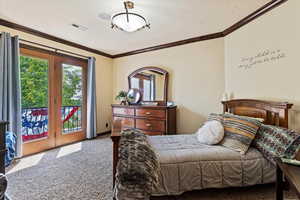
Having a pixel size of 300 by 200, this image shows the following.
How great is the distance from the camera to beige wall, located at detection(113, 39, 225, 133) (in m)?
3.36

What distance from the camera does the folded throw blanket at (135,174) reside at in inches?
51.1

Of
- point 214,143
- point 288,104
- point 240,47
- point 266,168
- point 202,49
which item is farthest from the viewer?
point 202,49

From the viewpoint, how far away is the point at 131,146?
1651 millimetres

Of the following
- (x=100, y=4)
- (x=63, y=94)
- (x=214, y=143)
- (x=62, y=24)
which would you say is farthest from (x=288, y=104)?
(x=63, y=94)

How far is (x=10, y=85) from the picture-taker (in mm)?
2740

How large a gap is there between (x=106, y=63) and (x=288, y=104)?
4.40 meters

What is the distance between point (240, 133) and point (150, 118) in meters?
2.00

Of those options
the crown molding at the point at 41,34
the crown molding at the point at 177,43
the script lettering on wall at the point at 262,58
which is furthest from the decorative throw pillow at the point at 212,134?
the crown molding at the point at 41,34

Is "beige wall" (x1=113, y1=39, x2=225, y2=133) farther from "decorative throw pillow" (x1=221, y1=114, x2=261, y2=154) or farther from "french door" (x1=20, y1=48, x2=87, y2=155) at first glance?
"french door" (x1=20, y1=48, x2=87, y2=155)

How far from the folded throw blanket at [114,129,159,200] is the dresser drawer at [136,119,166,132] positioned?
6.16 ft

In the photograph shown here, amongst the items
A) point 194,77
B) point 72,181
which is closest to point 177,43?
point 194,77

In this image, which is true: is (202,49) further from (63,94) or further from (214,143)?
(63,94)

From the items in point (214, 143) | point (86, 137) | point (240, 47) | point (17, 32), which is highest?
point (17, 32)

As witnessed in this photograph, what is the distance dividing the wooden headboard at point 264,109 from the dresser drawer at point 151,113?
A: 1.28 metres
